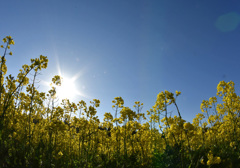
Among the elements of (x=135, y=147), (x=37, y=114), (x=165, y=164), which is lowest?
(x=165, y=164)

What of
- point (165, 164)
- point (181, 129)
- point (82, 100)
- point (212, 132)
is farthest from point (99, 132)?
point (212, 132)

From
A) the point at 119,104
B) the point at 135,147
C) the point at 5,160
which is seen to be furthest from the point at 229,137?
the point at 5,160

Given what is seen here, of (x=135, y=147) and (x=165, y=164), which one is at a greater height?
(x=135, y=147)

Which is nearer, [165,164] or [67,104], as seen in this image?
[165,164]

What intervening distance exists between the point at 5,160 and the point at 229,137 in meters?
8.99

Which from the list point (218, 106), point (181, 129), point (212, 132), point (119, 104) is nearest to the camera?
point (181, 129)

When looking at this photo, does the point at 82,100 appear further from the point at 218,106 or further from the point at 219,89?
the point at 218,106

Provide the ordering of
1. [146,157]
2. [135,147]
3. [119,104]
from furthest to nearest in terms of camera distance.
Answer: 1. [119,104]
2. [135,147]
3. [146,157]

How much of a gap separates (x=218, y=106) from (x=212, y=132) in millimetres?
1879

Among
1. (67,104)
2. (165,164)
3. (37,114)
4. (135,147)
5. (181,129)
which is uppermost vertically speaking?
(67,104)

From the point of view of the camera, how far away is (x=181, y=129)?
292 centimetres

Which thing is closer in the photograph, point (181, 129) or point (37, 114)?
point (181, 129)

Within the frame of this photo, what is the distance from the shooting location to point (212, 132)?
277 inches

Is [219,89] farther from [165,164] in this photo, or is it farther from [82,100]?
[82,100]
